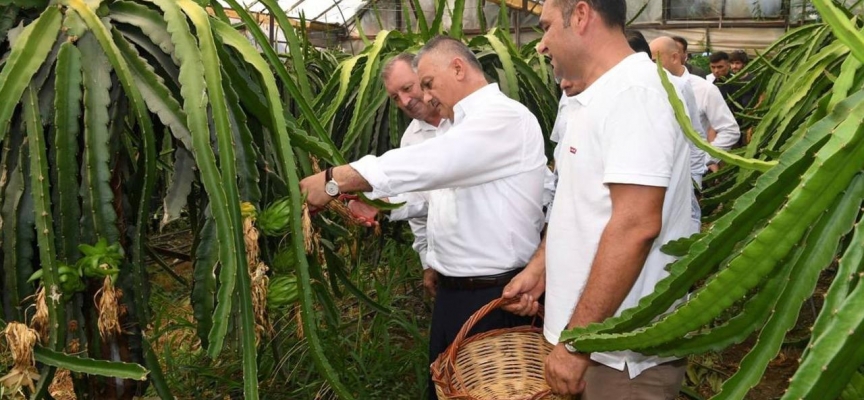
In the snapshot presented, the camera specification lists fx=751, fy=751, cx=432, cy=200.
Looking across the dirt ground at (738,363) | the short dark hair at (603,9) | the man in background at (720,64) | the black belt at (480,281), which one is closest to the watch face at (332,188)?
the short dark hair at (603,9)

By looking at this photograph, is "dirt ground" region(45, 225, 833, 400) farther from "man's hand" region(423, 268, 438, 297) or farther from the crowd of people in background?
the crowd of people in background

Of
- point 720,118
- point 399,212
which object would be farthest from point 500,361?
point 720,118

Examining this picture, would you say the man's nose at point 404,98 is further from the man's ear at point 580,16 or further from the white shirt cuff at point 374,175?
the man's ear at point 580,16

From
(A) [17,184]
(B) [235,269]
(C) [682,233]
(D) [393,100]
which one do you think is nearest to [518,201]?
(C) [682,233]

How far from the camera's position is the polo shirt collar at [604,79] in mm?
1423

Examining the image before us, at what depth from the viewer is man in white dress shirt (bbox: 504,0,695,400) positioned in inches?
52.1

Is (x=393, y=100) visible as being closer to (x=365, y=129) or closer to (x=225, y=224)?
(x=365, y=129)

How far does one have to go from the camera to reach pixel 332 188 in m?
1.33

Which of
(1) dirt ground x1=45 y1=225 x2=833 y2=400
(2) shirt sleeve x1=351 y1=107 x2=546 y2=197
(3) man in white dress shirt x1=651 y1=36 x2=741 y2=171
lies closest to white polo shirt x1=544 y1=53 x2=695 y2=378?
(2) shirt sleeve x1=351 y1=107 x2=546 y2=197

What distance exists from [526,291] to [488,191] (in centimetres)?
27

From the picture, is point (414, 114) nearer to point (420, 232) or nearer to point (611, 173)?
point (420, 232)

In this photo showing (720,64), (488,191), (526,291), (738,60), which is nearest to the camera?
(526,291)

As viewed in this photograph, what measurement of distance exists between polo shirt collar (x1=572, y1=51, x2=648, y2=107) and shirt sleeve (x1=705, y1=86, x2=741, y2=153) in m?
2.12

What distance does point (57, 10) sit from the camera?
953 millimetres
